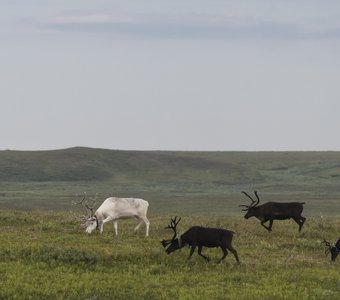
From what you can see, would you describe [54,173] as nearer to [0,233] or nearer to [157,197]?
[157,197]

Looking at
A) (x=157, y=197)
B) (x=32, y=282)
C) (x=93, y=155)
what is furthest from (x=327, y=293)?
(x=93, y=155)

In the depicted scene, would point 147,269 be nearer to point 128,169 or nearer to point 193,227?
point 193,227

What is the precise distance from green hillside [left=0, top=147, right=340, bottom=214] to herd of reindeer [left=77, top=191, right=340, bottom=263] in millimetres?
18708

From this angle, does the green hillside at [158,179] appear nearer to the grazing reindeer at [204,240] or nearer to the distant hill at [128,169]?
the distant hill at [128,169]

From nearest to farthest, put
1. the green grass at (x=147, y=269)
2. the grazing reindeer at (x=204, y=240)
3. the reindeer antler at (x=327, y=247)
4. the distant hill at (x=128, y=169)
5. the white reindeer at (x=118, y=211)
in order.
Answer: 1. the green grass at (x=147, y=269)
2. the grazing reindeer at (x=204, y=240)
3. the reindeer antler at (x=327, y=247)
4. the white reindeer at (x=118, y=211)
5. the distant hill at (x=128, y=169)

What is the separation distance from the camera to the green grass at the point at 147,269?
16.9 metres

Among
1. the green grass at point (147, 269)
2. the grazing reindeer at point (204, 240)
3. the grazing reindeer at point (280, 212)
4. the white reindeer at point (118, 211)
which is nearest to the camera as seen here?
the green grass at point (147, 269)

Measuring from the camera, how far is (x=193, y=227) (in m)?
20.4

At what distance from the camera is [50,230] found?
977 inches

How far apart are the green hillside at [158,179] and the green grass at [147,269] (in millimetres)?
22675

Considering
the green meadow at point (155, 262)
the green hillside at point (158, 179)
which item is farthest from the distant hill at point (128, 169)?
the green meadow at point (155, 262)

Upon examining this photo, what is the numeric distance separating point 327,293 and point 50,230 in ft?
34.3

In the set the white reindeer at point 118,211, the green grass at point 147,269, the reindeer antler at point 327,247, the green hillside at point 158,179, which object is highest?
the green hillside at point 158,179

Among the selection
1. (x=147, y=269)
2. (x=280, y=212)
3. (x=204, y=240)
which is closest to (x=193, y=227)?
(x=204, y=240)
